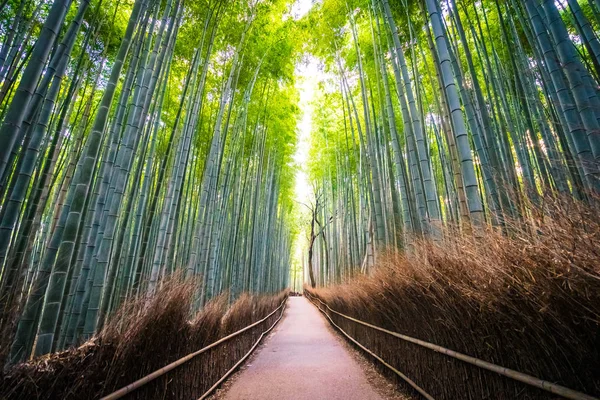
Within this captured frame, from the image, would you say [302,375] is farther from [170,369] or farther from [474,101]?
[474,101]

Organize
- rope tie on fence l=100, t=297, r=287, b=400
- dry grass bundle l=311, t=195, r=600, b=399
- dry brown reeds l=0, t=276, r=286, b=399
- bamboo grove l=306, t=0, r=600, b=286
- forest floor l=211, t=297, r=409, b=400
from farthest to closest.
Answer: forest floor l=211, t=297, r=409, b=400 < bamboo grove l=306, t=0, r=600, b=286 < rope tie on fence l=100, t=297, r=287, b=400 < dry brown reeds l=0, t=276, r=286, b=399 < dry grass bundle l=311, t=195, r=600, b=399

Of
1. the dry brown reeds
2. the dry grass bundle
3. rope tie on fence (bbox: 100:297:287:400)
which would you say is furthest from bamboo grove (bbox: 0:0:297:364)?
the dry grass bundle

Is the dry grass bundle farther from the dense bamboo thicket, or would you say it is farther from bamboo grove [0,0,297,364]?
bamboo grove [0,0,297,364]

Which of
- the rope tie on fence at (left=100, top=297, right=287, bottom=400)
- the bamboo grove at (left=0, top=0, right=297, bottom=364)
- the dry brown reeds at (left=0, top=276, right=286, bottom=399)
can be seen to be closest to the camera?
the dry brown reeds at (left=0, top=276, right=286, bottom=399)

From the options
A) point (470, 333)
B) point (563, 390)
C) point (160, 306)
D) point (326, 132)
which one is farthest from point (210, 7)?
point (326, 132)

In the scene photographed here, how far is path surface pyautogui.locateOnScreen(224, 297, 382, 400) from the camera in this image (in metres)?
2.84

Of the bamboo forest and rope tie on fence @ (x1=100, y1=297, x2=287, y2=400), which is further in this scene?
rope tie on fence @ (x1=100, y1=297, x2=287, y2=400)

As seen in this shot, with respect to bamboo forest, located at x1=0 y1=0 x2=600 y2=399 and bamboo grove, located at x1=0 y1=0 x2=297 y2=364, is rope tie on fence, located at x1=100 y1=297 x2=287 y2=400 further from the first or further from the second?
bamboo grove, located at x1=0 y1=0 x2=297 y2=364

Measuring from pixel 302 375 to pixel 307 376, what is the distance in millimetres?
77

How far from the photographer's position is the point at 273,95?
6.70 metres

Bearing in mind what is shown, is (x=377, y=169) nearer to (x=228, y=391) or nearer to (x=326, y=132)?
(x=228, y=391)

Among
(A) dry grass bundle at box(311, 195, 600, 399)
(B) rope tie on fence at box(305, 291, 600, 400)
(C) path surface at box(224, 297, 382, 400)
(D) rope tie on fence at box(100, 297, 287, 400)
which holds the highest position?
(A) dry grass bundle at box(311, 195, 600, 399)

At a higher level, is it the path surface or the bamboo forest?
the bamboo forest

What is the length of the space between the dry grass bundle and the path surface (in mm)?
1013
